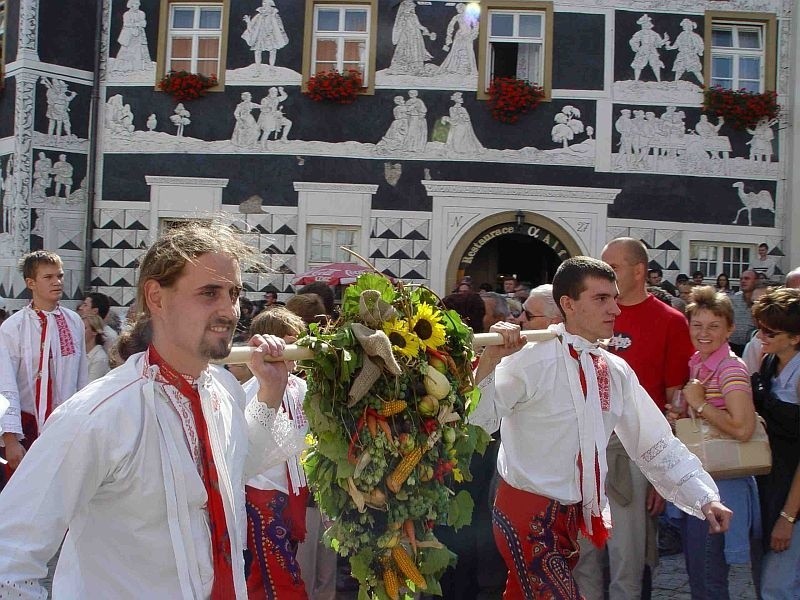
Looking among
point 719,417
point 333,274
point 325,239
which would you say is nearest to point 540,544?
point 719,417

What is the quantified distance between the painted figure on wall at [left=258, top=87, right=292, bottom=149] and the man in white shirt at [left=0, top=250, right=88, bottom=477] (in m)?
9.46

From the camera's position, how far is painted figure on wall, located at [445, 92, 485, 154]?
51.8 ft

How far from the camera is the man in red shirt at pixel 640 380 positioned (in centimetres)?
541

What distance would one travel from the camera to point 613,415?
4258mm

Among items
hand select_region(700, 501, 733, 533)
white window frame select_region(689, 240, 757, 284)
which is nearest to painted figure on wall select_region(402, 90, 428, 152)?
white window frame select_region(689, 240, 757, 284)

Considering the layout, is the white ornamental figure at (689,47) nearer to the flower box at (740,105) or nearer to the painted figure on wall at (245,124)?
the flower box at (740,105)

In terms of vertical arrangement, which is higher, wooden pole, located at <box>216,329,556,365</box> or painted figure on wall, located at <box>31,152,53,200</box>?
painted figure on wall, located at <box>31,152,53,200</box>

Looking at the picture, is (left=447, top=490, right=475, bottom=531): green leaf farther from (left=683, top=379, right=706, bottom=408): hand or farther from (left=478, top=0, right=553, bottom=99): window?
(left=478, top=0, right=553, bottom=99): window

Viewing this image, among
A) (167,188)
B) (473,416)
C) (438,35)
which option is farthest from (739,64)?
(473,416)

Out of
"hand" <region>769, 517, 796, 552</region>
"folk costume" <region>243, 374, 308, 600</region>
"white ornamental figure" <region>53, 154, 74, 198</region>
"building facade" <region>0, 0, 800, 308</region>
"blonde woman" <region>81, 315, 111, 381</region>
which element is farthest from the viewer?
"white ornamental figure" <region>53, 154, 74, 198</region>

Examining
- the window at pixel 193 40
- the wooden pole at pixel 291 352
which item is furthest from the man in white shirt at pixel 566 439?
the window at pixel 193 40

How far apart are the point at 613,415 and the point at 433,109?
1221 cm

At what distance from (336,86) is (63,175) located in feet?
17.1

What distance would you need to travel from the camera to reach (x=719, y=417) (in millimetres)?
5016
